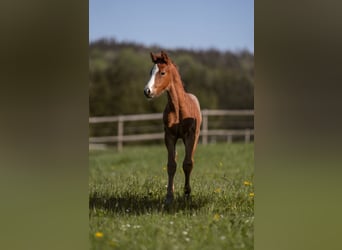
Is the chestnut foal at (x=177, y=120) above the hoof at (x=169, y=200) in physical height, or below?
above

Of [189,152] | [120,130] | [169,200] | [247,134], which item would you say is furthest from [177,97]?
[120,130]

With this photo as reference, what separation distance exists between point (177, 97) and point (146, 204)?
0.49 m

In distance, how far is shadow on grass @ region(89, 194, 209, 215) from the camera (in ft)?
6.43

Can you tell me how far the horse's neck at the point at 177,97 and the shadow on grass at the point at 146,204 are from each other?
0.36 m

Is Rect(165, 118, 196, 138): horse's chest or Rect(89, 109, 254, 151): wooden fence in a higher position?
Rect(165, 118, 196, 138): horse's chest

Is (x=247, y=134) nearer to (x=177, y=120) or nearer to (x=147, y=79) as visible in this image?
(x=147, y=79)

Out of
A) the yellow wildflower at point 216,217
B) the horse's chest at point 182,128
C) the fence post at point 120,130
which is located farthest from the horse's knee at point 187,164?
the fence post at point 120,130

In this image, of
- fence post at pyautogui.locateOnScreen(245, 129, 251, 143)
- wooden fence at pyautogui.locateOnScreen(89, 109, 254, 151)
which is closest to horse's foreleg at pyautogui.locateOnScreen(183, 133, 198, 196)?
wooden fence at pyautogui.locateOnScreen(89, 109, 254, 151)

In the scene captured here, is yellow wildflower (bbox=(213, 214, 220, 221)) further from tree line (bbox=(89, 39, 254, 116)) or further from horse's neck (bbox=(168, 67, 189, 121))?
tree line (bbox=(89, 39, 254, 116))

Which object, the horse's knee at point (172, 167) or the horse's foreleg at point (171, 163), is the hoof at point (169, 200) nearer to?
the horse's foreleg at point (171, 163)

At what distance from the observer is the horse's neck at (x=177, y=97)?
192 cm

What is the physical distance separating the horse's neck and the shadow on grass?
1.20 feet
